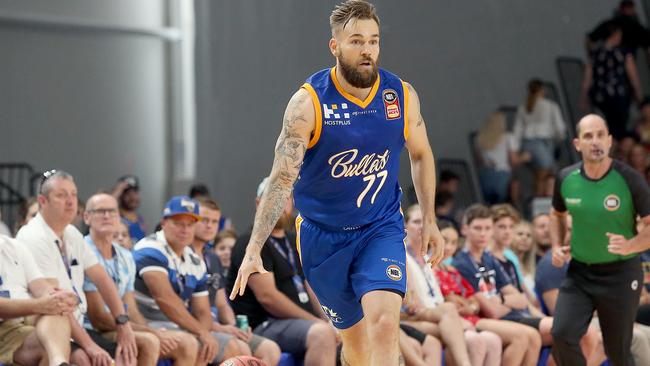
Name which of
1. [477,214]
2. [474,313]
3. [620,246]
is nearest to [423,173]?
[620,246]

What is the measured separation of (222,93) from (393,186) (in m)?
7.51

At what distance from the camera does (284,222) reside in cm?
904

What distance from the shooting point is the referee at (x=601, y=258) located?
8195 millimetres

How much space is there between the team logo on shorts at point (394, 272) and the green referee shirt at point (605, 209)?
283 cm

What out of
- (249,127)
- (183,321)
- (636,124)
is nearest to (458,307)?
(183,321)

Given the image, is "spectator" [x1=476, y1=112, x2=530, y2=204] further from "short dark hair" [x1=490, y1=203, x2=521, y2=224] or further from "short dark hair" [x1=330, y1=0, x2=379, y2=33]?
"short dark hair" [x1=330, y1=0, x2=379, y2=33]

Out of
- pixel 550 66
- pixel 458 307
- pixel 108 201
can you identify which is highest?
pixel 550 66

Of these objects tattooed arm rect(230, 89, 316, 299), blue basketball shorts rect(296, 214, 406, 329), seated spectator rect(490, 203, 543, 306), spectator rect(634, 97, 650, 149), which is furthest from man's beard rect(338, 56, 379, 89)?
spectator rect(634, 97, 650, 149)

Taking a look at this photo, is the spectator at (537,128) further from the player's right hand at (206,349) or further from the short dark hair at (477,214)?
the player's right hand at (206,349)

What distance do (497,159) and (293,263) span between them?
635 centimetres

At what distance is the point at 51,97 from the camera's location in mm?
13219

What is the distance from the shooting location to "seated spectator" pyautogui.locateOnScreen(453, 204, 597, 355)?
9.55 metres

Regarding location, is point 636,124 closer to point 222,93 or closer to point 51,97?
point 222,93

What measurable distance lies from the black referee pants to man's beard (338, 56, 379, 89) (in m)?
3.08
